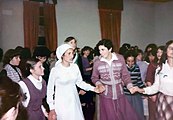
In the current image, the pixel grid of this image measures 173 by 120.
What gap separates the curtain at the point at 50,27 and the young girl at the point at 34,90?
6.45 meters

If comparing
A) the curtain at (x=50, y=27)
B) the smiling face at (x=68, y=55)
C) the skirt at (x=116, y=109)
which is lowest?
the skirt at (x=116, y=109)

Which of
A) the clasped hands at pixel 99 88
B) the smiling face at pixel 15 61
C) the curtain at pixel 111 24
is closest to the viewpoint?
the clasped hands at pixel 99 88

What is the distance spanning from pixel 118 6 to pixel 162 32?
6.87ft

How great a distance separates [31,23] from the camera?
9.78 meters

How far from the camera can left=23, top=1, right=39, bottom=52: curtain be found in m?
9.67

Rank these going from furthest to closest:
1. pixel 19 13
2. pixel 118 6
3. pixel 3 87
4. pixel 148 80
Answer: pixel 118 6 → pixel 19 13 → pixel 148 80 → pixel 3 87

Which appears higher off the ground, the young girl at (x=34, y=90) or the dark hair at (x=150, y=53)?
the dark hair at (x=150, y=53)

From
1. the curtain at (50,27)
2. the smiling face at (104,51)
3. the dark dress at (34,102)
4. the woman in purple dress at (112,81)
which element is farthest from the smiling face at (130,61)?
the curtain at (50,27)

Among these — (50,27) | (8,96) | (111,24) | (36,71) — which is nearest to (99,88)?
(36,71)

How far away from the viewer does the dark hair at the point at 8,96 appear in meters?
1.32

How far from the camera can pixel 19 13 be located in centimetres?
964

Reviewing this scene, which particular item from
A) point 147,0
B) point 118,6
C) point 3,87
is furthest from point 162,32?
point 3,87

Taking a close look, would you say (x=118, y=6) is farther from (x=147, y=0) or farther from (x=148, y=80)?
(x=148, y=80)

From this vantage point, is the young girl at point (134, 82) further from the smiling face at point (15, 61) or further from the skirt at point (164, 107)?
the smiling face at point (15, 61)
